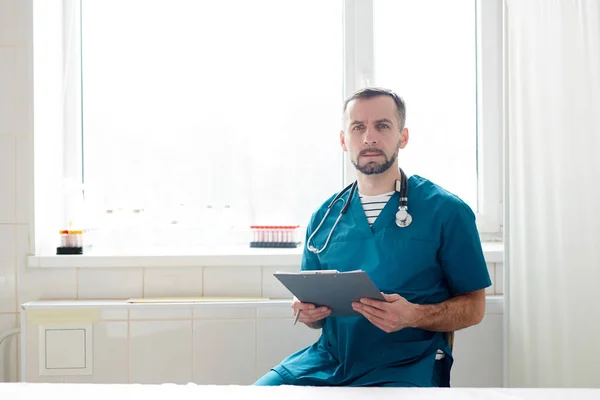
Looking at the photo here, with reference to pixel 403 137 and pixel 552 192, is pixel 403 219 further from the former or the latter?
pixel 552 192

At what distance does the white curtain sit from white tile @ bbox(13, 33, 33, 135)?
1.54m

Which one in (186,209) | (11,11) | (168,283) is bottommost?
(168,283)

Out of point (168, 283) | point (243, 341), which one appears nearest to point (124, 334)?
point (168, 283)

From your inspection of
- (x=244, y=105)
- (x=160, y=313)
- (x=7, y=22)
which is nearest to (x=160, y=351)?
(x=160, y=313)

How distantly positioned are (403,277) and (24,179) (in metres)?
1.34

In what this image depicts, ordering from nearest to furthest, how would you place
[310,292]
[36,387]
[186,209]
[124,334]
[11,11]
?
[36,387]
[310,292]
[124,334]
[11,11]
[186,209]

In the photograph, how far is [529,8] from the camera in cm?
169

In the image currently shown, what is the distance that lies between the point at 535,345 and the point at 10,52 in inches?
75.3

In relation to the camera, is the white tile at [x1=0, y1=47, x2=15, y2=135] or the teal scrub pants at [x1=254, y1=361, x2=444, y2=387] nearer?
the teal scrub pants at [x1=254, y1=361, x2=444, y2=387]

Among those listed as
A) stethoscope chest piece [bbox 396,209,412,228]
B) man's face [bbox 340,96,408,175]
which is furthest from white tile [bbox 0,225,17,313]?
stethoscope chest piece [bbox 396,209,412,228]

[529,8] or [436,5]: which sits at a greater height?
[436,5]

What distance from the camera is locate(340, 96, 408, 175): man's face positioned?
5.34 feet

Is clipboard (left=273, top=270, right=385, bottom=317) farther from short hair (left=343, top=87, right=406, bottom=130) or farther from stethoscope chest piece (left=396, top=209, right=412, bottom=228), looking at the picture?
short hair (left=343, top=87, right=406, bottom=130)

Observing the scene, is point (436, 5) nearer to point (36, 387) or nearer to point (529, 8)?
point (529, 8)
